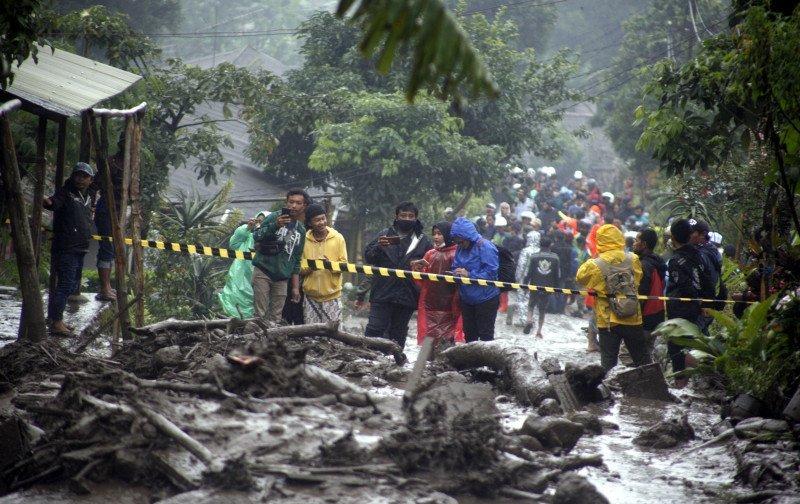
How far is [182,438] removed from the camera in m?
5.32

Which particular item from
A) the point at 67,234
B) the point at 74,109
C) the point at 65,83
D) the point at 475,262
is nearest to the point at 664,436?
the point at 475,262

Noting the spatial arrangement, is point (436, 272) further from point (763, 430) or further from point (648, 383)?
point (763, 430)

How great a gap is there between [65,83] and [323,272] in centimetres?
329

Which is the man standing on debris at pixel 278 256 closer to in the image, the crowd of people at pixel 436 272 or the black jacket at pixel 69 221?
the crowd of people at pixel 436 272

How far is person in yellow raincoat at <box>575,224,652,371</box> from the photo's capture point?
1016 cm

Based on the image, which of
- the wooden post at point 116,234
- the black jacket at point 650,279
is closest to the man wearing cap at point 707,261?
the black jacket at point 650,279

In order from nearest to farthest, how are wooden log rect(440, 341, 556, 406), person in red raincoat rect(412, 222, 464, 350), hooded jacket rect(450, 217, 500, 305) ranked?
wooden log rect(440, 341, 556, 406), hooded jacket rect(450, 217, 500, 305), person in red raincoat rect(412, 222, 464, 350)

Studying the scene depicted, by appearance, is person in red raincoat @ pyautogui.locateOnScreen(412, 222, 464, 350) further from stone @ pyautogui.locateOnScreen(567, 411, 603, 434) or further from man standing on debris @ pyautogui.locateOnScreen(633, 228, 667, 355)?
stone @ pyautogui.locateOnScreen(567, 411, 603, 434)

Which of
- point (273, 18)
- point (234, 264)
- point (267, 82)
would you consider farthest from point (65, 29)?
point (273, 18)

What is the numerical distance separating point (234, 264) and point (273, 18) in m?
46.5

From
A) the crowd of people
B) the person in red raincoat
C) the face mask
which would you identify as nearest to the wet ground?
the crowd of people

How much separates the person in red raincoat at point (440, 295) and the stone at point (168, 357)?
12.7ft

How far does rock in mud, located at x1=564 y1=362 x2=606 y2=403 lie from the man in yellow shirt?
2.82m

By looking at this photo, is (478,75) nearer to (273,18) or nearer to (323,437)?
(323,437)
